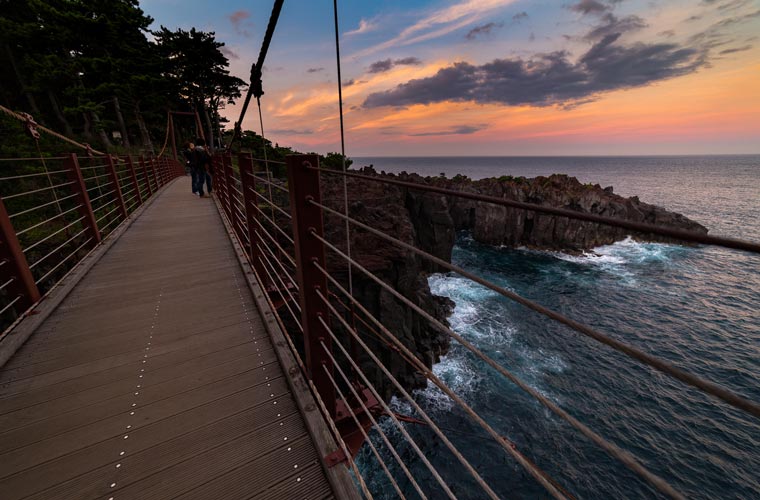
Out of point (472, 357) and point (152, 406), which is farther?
point (472, 357)

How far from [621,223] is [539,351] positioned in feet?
68.5

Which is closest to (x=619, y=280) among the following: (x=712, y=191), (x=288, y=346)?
(x=288, y=346)

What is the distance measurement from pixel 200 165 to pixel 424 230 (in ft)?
74.1

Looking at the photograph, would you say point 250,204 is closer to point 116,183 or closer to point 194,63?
point 116,183

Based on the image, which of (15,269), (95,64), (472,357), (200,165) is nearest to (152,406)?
(15,269)

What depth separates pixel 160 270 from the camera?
4.65 metres

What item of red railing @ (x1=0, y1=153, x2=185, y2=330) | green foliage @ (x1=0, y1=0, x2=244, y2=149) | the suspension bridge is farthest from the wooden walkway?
green foliage @ (x1=0, y1=0, x2=244, y2=149)

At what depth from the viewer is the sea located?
39.6 feet

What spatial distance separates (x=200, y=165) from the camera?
32.9 ft

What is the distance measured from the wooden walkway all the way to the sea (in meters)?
11.3

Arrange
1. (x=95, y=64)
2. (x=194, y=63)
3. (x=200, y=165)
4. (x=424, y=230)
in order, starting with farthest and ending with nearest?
(x=424, y=230) → (x=194, y=63) → (x=95, y=64) → (x=200, y=165)

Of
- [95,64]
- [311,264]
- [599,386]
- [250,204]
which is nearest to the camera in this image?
[311,264]

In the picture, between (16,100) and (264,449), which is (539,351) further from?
(16,100)

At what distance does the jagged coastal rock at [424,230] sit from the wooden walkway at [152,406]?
1.11 m
